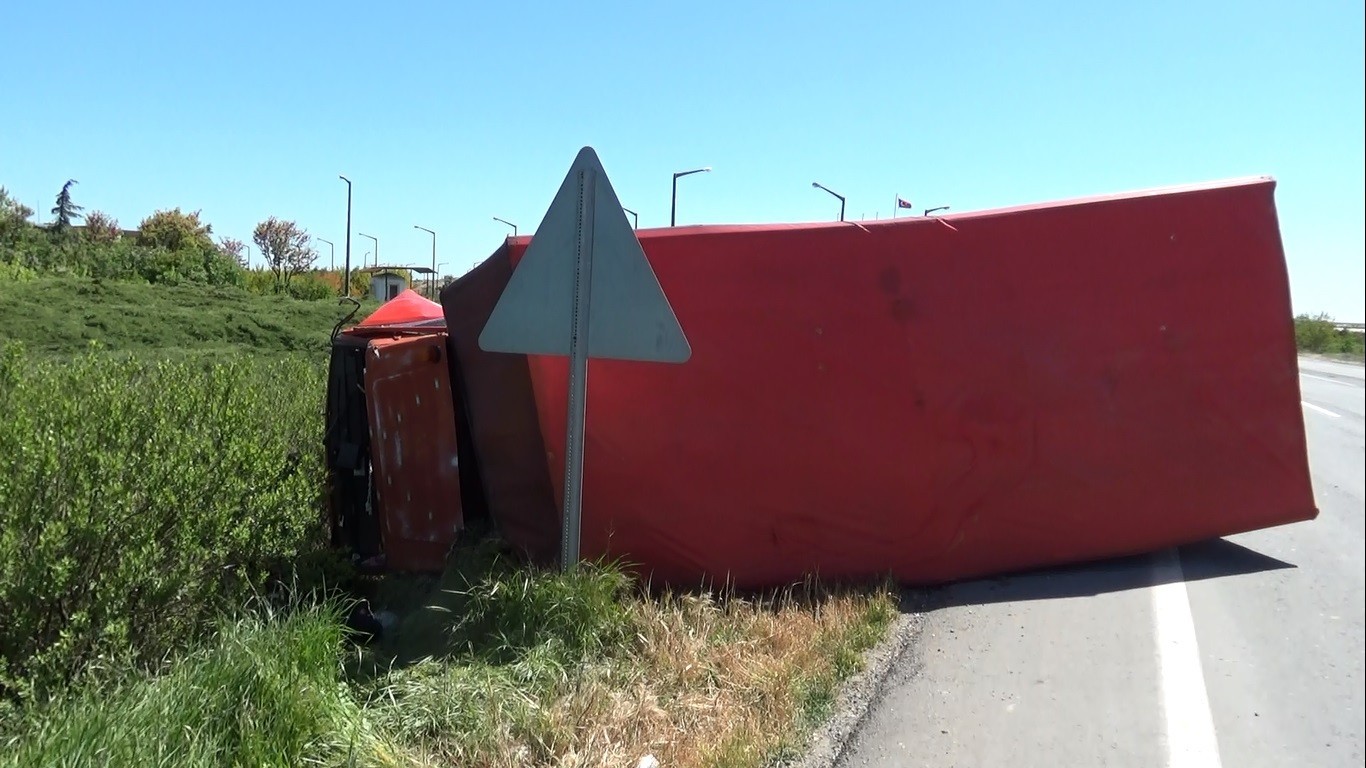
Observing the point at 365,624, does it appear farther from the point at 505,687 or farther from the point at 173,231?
the point at 173,231

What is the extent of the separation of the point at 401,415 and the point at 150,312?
67.2ft

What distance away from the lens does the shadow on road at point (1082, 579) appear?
5.09 m

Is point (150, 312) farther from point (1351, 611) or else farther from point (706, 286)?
point (1351, 611)

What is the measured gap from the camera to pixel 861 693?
4.04m

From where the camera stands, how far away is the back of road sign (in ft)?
14.1

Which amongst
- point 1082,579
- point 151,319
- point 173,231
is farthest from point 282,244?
point 1082,579

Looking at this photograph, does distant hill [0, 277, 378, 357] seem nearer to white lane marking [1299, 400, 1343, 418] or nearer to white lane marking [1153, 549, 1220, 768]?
white lane marking [1299, 400, 1343, 418]

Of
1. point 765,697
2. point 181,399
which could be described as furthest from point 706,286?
point 181,399

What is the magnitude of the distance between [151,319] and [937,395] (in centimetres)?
2187

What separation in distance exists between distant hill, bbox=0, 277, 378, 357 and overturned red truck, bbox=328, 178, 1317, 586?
15.6 m

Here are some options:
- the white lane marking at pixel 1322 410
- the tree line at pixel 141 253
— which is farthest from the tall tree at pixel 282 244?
the white lane marking at pixel 1322 410

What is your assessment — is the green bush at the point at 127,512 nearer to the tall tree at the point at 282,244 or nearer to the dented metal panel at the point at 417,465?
the dented metal panel at the point at 417,465

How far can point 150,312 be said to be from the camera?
22969 mm

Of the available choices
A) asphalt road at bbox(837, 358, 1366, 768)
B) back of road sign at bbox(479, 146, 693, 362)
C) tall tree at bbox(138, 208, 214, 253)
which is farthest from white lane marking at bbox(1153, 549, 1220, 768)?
tall tree at bbox(138, 208, 214, 253)
